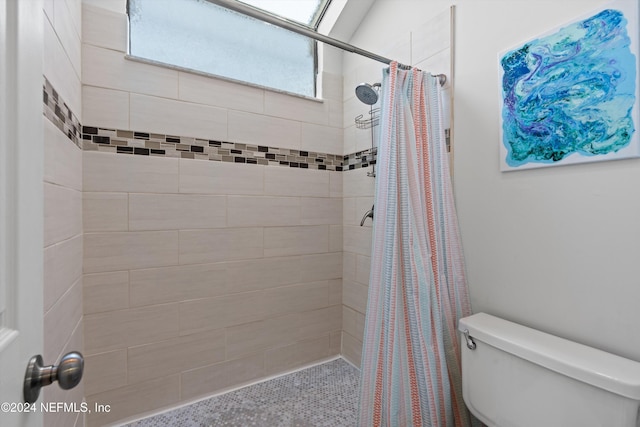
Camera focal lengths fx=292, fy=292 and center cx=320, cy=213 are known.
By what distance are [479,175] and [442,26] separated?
80 cm

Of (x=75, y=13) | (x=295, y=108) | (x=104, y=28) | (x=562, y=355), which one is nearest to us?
(x=562, y=355)

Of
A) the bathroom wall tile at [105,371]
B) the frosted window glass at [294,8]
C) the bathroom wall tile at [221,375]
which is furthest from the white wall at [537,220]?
the bathroom wall tile at [105,371]

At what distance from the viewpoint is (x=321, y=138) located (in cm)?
210

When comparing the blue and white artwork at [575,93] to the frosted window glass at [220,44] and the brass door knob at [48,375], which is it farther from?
the brass door knob at [48,375]

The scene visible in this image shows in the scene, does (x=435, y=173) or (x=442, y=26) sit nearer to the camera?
(x=435, y=173)

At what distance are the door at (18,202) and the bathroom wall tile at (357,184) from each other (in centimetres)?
165

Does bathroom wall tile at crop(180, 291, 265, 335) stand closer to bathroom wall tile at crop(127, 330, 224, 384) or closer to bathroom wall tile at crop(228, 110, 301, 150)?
bathroom wall tile at crop(127, 330, 224, 384)

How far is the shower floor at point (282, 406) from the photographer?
5.05 feet

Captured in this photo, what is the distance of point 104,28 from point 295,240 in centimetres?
153

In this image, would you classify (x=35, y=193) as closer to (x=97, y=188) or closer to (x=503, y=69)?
(x=97, y=188)

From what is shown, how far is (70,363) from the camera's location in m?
0.50

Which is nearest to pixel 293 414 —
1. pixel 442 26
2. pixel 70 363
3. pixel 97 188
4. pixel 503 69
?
pixel 70 363

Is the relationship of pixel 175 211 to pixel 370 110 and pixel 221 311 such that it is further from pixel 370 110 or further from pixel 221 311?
pixel 370 110

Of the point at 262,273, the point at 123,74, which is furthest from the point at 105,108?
the point at 262,273
